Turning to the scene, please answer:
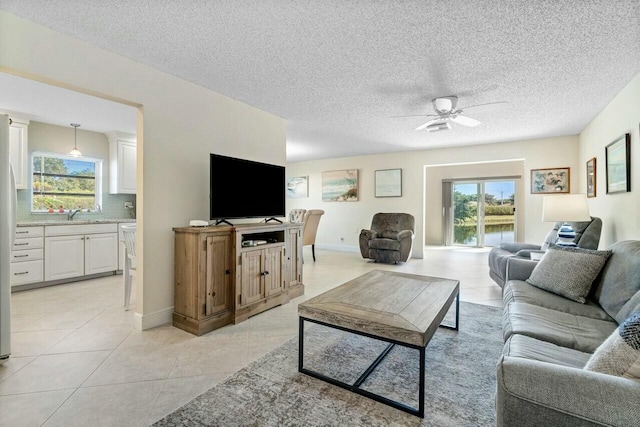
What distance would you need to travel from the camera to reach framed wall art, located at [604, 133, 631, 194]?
2857 millimetres

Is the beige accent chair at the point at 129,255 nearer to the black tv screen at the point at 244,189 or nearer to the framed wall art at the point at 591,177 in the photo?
the black tv screen at the point at 244,189

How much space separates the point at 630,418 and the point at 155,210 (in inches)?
119

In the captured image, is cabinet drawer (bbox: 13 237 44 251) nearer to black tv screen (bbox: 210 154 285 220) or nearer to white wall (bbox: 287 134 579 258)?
black tv screen (bbox: 210 154 285 220)

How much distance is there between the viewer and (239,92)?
10.4 ft

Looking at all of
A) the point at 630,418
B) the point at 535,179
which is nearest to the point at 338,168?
the point at 535,179

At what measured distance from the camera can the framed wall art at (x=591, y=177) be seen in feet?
13.3

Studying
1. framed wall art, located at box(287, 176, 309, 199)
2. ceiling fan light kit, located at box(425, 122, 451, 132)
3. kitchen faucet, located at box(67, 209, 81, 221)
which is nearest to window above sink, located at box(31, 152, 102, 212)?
kitchen faucet, located at box(67, 209, 81, 221)

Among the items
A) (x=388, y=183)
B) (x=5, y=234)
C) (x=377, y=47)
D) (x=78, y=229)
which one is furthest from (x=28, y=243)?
(x=388, y=183)

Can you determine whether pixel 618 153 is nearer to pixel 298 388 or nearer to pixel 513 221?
pixel 298 388

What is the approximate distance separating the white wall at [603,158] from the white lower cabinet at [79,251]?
6.32 m

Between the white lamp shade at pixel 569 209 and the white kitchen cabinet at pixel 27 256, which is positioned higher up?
the white lamp shade at pixel 569 209

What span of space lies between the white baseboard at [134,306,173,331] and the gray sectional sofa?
2.64 m

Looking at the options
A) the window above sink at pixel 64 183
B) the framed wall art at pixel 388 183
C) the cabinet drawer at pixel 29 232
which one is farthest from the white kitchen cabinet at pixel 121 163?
the framed wall art at pixel 388 183

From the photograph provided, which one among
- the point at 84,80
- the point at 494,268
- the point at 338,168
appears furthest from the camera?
the point at 338,168
